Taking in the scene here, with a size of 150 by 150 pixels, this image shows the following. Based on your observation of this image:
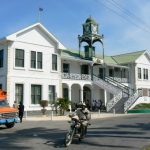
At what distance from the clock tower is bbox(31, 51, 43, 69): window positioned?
429 inches

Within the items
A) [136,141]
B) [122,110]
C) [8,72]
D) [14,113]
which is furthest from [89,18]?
[136,141]

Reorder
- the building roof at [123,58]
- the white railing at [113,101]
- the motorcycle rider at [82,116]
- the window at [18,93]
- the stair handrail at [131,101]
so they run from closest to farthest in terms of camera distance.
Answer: the motorcycle rider at [82,116], the window at [18,93], the stair handrail at [131,101], the white railing at [113,101], the building roof at [123,58]

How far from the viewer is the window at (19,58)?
3372 centimetres

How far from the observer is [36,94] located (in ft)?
116

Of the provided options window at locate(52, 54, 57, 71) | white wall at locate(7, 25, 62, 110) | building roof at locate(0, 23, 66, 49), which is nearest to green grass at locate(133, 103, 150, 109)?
white wall at locate(7, 25, 62, 110)

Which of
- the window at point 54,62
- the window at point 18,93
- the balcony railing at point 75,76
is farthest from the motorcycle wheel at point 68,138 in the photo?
the balcony railing at point 75,76

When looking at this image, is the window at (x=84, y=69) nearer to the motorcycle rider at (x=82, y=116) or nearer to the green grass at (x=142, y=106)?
the green grass at (x=142, y=106)

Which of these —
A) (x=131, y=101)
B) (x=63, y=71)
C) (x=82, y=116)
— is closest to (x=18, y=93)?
Result: (x=63, y=71)

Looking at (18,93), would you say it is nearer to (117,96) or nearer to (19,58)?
(19,58)

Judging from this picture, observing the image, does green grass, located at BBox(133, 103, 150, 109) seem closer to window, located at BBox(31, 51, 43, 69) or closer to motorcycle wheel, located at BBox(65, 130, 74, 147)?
window, located at BBox(31, 51, 43, 69)

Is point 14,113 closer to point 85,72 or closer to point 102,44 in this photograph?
point 85,72

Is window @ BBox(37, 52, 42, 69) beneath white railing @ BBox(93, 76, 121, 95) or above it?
above

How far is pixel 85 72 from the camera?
4497 centimetres

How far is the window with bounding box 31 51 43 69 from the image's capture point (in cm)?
3531
